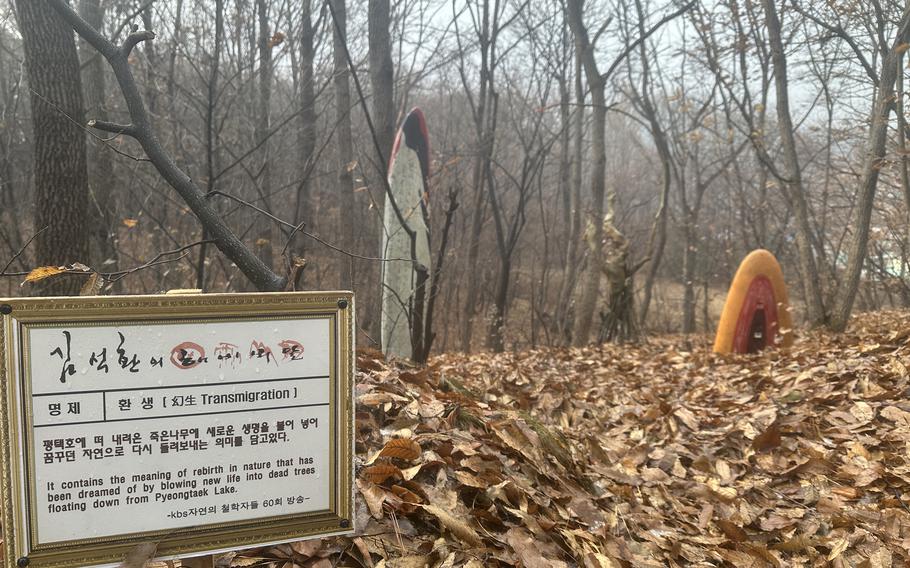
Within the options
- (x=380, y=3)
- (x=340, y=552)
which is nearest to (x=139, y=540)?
(x=340, y=552)

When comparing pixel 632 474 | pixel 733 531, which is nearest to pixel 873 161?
pixel 632 474

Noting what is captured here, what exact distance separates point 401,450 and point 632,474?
1506mm

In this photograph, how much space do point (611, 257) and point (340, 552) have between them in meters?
8.50

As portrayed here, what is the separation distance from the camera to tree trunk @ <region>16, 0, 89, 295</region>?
170 inches

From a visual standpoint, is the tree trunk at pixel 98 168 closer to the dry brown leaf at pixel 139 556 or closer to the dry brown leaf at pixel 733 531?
the dry brown leaf at pixel 139 556

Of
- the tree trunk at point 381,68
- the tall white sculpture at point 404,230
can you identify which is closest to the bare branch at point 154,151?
the tall white sculpture at point 404,230

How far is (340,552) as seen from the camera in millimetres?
1987

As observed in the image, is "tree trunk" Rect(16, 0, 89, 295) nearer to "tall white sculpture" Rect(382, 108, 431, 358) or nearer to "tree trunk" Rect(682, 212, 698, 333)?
"tall white sculpture" Rect(382, 108, 431, 358)

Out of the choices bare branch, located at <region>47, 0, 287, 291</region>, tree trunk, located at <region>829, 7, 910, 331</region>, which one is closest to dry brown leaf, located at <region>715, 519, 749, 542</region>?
bare branch, located at <region>47, 0, 287, 291</region>

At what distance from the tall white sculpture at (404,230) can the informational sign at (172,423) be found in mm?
4239

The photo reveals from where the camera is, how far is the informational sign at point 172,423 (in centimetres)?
151

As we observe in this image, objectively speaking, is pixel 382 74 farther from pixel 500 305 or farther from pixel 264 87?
pixel 500 305

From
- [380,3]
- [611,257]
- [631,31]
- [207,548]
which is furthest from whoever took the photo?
[631,31]

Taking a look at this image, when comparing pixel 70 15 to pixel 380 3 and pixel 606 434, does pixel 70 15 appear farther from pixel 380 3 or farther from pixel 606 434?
pixel 380 3
